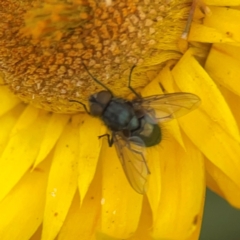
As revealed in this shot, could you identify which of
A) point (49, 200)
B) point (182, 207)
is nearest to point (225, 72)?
point (182, 207)

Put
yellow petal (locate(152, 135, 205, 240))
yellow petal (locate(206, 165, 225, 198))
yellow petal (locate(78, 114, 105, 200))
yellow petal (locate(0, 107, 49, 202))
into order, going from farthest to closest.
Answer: yellow petal (locate(0, 107, 49, 202))
yellow petal (locate(78, 114, 105, 200))
yellow petal (locate(206, 165, 225, 198))
yellow petal (locate(152, 135, 205, 240))

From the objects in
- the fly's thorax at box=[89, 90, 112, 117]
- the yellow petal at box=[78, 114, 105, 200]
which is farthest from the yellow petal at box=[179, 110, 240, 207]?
the yellow petal at box=[78, 114, 105, 200]

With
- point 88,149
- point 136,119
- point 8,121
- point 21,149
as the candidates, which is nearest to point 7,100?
point 8,121

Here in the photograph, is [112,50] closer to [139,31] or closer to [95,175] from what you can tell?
[139,31]

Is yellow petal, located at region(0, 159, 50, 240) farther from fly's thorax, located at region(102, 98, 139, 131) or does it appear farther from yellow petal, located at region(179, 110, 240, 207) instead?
yellow petal, located at region(179, 110, 240, 207)

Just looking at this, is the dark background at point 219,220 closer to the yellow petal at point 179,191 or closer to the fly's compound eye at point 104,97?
Answer: the yellow petal at point 179,191

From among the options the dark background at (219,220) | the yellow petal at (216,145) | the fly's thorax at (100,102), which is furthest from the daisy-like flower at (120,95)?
the dark background at (219,220)
